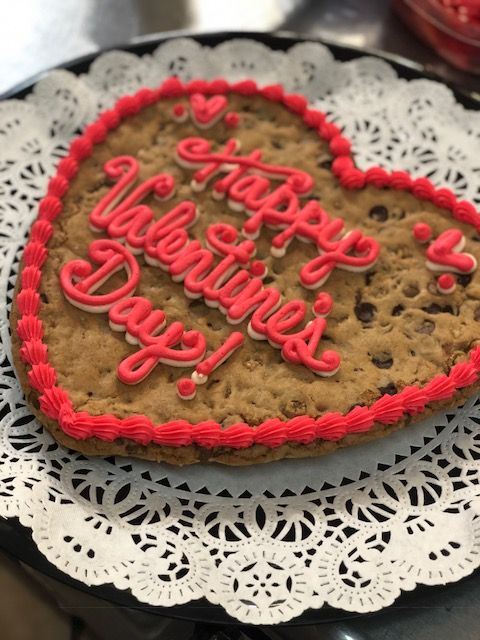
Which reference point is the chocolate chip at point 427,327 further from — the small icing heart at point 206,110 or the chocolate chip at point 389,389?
the small icing heart at point 206,110

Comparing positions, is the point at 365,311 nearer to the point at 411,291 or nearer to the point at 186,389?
the point at 411,291

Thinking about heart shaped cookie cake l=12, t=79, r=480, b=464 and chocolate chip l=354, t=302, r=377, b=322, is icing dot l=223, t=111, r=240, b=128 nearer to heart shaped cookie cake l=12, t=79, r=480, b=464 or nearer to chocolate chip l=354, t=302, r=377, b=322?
heart shaped cookie cake l=12, t=79, r=480, b=464

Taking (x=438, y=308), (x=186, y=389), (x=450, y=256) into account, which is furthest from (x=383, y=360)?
(x=186, y=389)

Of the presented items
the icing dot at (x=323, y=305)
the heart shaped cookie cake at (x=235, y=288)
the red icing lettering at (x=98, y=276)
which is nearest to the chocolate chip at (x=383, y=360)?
the heart shaped cookie cake at (x=235, y=288)

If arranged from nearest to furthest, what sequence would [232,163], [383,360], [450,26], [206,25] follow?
1. [383,360]
2. [232,163]
3. [450,26]
4. [206,25]

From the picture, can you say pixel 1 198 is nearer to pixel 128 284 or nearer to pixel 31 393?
pixel 128 284

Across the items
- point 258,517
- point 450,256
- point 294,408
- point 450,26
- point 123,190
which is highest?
point 450,26

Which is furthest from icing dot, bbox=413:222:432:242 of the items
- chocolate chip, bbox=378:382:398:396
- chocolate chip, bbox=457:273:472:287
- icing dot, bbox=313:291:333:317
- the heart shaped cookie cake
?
chocolate chip, bbox=378:382:398:396
